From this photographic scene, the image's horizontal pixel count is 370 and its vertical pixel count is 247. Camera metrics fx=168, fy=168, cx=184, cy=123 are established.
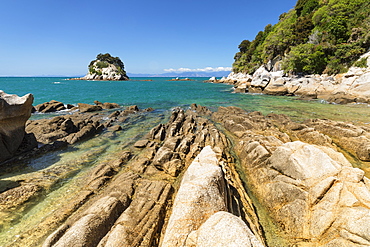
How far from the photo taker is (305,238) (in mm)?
5945

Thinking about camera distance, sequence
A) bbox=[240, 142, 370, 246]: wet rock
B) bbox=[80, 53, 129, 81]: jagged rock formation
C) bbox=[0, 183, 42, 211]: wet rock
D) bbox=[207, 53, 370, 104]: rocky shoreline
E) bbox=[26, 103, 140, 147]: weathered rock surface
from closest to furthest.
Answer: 1. bbox=[240, 142, 370, 246]: wet rock
2. bbox=[0, 183, 42, 211]: wet rock
3. bbox=[26, 103, 140, 147]: weathered rock surface
4. bbox=[207, 53, 370, 104]: rocky shoreline
5. bbox=[80, 53, 129, 81]: jagged rock formation

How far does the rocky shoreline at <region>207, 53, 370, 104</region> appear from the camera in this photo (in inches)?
1300

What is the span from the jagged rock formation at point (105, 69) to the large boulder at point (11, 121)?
170 m

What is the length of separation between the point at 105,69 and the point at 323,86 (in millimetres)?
180202

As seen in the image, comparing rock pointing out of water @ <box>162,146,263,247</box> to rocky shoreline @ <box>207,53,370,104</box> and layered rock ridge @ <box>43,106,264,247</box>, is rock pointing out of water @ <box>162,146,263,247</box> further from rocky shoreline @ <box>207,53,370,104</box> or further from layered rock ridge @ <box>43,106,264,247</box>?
rocky shoreline @ <box>207,53,370,104</box>

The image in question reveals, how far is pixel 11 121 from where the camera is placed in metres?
12.1

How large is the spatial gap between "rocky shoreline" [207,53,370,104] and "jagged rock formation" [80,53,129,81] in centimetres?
14895

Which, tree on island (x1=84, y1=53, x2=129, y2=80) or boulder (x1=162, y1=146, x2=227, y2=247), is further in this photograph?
tree on island (x1=84, y1=53, x2=129, y2=80)

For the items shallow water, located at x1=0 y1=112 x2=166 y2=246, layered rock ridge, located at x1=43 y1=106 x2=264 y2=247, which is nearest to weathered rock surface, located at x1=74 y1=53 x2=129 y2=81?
shallow water, located at x1=0 y1=112 x2=166 y2=246

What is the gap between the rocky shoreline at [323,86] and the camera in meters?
33.0

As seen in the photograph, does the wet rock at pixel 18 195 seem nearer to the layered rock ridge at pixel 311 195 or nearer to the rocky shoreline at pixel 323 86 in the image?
the layered rock ridge at pixel 311 195

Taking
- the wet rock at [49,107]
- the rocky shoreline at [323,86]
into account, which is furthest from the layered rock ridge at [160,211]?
the rocky shoreline at [323,86]

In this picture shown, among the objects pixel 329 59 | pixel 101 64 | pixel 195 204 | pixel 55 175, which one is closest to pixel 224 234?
pixel 195 204

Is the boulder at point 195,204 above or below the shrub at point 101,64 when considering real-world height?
below
